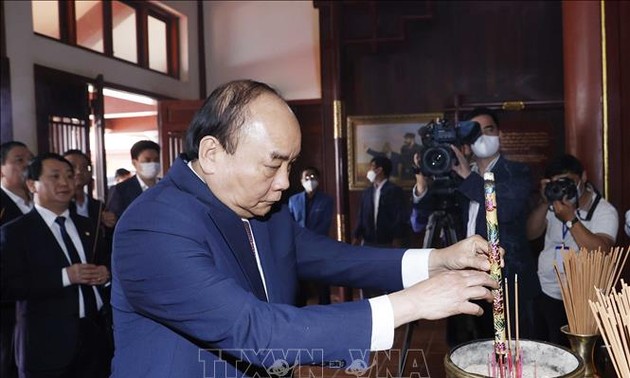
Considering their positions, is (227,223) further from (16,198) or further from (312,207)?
(312,207)

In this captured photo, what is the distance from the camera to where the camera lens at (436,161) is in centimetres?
233

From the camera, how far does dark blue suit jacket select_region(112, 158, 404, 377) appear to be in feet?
3.40

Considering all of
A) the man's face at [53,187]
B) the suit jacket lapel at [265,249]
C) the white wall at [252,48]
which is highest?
the white wall at [252,48]

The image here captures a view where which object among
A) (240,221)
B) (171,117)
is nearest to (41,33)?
(171,117)

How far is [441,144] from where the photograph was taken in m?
2.36

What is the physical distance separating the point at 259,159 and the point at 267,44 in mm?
5611

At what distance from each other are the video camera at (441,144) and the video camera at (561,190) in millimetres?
379

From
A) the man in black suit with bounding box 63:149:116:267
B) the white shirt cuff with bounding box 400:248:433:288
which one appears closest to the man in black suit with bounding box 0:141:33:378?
A: the man in black suit with bounding box 63:149:116:267

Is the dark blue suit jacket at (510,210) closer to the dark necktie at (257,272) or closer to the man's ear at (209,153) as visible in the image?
the dark necktie at (257,272)

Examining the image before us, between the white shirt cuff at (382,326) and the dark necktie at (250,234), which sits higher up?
the dark necktie at (250,234)

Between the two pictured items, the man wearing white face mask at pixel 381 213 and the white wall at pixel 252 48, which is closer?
the man wearing white face mask at pixel 381 213

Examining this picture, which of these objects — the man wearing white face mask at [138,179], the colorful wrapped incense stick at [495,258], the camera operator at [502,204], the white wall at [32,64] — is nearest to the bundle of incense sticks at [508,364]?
the colorful wrapped incense stick at [495,258]

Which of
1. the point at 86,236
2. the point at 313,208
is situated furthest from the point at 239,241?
the point at 313,208

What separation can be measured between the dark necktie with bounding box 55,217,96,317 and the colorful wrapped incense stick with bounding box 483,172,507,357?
1993 millimetres
